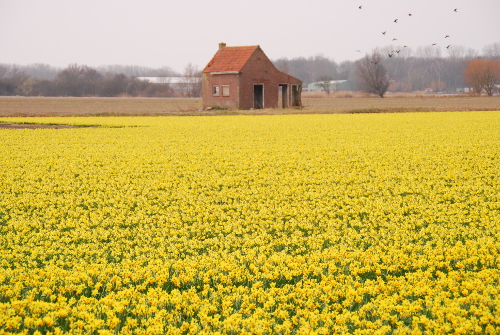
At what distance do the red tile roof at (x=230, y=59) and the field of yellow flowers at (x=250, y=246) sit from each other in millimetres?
29377

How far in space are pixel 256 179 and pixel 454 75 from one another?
574 ft

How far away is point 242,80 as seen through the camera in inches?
1625

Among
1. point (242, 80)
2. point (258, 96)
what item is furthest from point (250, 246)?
point (258, 96)

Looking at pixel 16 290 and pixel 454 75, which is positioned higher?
pixel 454 75

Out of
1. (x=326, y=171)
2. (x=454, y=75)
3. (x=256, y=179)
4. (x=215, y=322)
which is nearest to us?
(x=215, y=322)

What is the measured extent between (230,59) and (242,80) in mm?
2639

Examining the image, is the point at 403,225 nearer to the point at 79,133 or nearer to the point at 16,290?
the point at 16,290

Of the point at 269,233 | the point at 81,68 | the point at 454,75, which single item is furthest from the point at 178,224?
the point at 454,75

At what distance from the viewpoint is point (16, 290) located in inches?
191

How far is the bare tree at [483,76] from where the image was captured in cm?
8725

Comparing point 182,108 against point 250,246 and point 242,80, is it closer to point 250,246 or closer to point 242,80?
point 242,80

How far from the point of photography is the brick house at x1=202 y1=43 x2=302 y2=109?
41.4 metres

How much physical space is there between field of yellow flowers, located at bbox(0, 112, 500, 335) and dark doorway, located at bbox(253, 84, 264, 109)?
30413 mm

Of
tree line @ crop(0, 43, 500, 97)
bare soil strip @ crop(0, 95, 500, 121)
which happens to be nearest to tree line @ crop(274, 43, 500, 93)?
tree line @ crop(0, 43, 500, 97)
